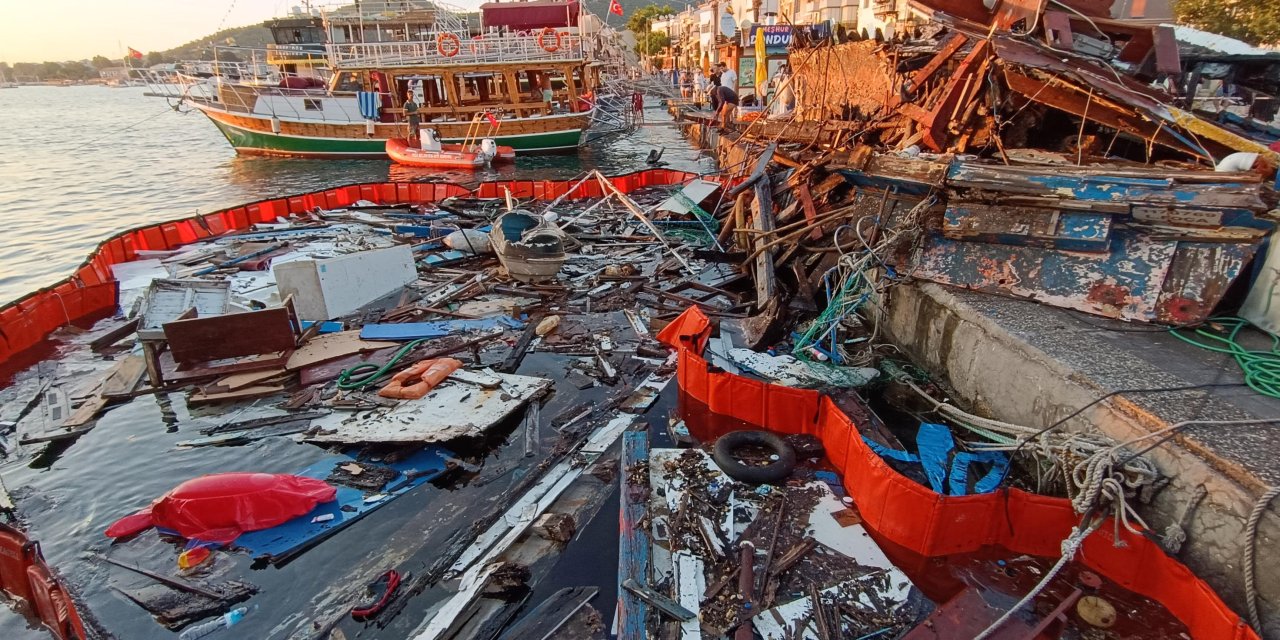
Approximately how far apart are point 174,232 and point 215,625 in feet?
→ 46.7

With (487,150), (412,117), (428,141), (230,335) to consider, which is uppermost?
(412,117)

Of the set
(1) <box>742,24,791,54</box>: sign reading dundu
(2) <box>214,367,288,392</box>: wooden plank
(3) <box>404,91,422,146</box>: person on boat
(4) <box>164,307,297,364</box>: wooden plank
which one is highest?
(1) <box>742,24,791,54</box>: sign reading dundu

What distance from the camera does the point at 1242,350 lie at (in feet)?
16.9

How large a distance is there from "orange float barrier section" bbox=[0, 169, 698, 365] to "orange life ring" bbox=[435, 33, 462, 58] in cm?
1347

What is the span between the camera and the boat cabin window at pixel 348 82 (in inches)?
1233

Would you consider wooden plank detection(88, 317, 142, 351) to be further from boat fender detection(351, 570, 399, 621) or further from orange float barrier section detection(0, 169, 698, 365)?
boat fender detection(351, 570, 399, 621)

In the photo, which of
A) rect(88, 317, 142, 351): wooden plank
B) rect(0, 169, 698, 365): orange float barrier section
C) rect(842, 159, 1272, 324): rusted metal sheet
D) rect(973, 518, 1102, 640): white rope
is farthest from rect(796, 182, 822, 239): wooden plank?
rect(88, 317, 142, 351): wooden plank

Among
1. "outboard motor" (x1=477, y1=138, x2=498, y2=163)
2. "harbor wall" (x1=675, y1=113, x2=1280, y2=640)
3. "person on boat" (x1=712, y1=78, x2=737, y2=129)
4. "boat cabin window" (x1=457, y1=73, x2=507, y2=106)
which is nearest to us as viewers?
"harbor wall" (x1=675, y1=113, x2=1280, y2=640)

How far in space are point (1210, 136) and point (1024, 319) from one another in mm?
3092

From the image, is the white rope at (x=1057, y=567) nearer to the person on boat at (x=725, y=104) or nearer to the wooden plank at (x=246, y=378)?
the wooden plank at (x=246, y=378)

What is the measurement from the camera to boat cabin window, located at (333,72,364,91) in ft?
103

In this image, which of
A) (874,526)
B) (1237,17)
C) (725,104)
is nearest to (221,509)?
(874,526)

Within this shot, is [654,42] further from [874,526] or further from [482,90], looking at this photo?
[874,526]

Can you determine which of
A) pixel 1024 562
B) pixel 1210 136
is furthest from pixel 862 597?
pixel 1210 136
